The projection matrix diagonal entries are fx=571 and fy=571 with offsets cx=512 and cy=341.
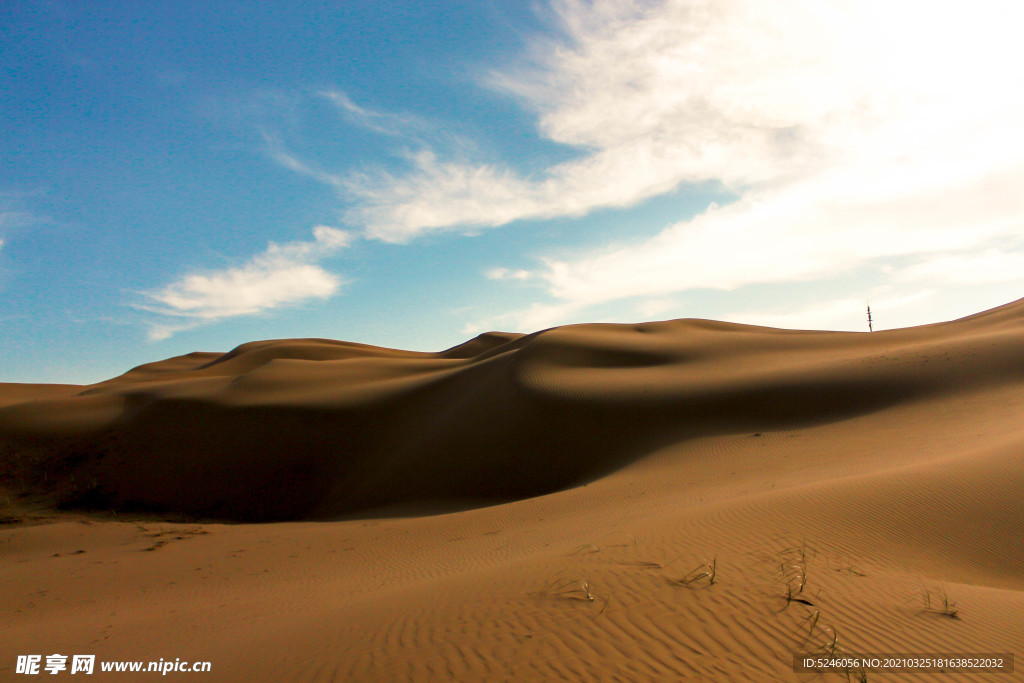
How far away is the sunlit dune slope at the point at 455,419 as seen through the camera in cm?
1822

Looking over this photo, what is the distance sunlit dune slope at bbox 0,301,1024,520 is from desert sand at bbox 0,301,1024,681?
13 cm

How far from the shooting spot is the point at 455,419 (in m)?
22.2

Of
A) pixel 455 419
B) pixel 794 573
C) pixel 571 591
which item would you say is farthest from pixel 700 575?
pixel 455 419

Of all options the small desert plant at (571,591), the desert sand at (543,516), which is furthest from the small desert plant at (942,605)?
the small desert plant at (571,591)

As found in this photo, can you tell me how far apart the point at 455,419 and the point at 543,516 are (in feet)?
35.2

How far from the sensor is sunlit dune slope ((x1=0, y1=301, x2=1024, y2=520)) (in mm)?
18219

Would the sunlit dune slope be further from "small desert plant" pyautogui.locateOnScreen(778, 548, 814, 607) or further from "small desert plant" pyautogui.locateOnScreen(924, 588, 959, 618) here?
"small desert plant" pyautogui.locateOnScreen(924, 588, 959, 618)

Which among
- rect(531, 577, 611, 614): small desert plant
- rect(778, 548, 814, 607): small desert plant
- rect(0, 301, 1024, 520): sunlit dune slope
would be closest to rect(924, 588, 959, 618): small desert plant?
rect(778, 548, 814, 607): small desert plant

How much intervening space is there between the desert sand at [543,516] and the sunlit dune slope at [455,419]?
131 millimetres

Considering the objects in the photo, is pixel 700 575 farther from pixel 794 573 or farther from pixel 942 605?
pixel 942 605

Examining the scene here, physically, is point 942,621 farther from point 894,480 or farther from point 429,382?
point 429,382

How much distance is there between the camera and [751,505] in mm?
8250

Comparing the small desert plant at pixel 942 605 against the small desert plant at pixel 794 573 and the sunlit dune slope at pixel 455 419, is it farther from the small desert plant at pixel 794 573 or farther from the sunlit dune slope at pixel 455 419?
the sunlit dune slope at pixel 455 419

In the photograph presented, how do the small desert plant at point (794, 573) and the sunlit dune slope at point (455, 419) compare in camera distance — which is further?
the sunlit dune slope at point (455, 419)
